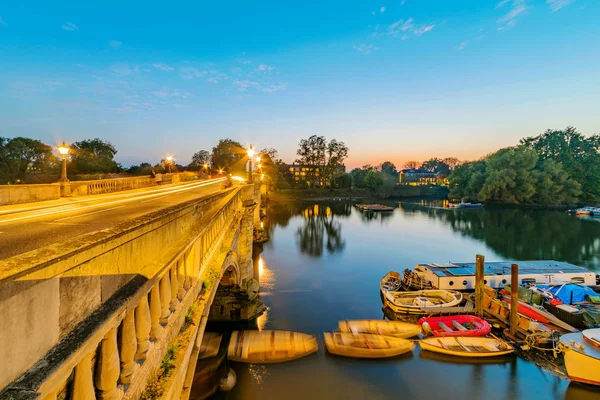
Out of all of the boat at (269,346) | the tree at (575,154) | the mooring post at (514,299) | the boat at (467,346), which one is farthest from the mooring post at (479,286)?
the tree at (575,154)

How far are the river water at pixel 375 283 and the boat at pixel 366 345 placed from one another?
377mm

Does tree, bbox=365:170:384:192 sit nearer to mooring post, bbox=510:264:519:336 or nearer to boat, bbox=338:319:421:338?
mooring post, bbox=510:264:519:336

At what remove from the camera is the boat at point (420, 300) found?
20.3 meters

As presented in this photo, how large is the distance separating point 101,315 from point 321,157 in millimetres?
121212

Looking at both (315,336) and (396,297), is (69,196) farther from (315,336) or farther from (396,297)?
(396,297)

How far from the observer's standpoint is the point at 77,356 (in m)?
2.35

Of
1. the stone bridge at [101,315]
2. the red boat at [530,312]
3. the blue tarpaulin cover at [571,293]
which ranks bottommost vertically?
the red boat at [530,312]

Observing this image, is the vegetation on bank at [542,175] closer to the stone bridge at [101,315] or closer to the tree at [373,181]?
the tree at [373,181]

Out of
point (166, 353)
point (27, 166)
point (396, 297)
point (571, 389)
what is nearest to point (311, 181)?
point (27, 166)

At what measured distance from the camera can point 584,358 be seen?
14547 millimetres

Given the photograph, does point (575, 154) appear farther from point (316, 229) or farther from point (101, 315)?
point (101, 315)

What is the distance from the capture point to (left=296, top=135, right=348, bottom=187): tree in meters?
121

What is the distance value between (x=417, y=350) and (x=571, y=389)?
6.63 m

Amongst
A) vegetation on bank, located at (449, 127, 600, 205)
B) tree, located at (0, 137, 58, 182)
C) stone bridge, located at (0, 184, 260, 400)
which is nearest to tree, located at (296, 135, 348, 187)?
vegetation on bank, located at (449, 127, 600, 205)
